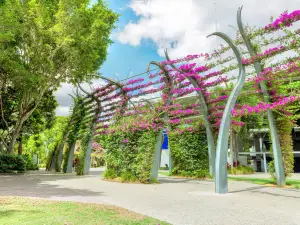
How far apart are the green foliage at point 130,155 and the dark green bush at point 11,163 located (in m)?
7.96

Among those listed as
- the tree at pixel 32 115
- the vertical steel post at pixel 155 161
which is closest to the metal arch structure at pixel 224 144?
the vertical steel post at pixel 155 161

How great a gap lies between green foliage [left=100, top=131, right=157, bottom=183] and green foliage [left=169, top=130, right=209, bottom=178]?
2517mm

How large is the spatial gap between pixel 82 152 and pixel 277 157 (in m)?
10.3

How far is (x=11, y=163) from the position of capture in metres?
16.6

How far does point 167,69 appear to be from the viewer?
1191 cm

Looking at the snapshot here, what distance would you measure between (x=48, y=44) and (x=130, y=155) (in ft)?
30.8

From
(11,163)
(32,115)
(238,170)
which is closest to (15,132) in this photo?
(11,163)

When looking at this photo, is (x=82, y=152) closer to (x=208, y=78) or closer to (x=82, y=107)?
(x=82, y=107)

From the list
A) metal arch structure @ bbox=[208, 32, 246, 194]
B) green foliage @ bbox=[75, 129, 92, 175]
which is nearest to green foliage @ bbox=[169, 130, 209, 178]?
metal arch structure @ bbox=[208, 32, 246, 194]

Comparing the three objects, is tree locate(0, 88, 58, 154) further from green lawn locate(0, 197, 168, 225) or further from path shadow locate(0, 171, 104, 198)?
green lawn locate(0, 197, 168, 225)

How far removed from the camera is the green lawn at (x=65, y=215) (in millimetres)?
4152

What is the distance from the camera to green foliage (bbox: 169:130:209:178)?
1215cm

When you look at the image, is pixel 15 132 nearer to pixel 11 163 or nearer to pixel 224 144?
pixel 11 163

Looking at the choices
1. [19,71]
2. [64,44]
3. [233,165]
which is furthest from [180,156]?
[19,71]
